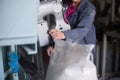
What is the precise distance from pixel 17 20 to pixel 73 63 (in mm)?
280

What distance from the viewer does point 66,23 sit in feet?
4.43

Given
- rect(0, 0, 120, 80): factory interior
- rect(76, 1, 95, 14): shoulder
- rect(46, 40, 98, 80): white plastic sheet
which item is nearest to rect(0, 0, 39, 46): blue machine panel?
rect(0, 0, 120, 80): factory interior

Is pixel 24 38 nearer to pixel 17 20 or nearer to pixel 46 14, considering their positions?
pixel 17 20

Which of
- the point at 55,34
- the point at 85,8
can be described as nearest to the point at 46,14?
the point at 55,34

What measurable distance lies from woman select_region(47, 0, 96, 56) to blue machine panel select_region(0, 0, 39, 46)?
22cm

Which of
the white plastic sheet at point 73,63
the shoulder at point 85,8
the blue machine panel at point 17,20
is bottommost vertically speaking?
the white plastic sheet at point 73,63

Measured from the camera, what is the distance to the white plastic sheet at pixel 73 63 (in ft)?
3.35

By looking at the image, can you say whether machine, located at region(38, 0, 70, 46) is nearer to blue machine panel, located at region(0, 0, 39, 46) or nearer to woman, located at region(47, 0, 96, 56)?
woman, located at region(47, 0, 96, 56)

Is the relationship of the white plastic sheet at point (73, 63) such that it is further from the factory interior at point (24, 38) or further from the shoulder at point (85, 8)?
the shoulder at point (85, 8)

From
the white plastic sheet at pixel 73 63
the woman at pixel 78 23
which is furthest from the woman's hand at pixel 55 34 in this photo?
the white plastic sheet at pixel 73 63

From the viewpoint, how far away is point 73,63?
1034mm

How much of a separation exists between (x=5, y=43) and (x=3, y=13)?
120mm

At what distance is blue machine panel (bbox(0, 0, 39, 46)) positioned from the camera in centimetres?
96

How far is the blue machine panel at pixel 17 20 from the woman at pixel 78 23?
224 mm
